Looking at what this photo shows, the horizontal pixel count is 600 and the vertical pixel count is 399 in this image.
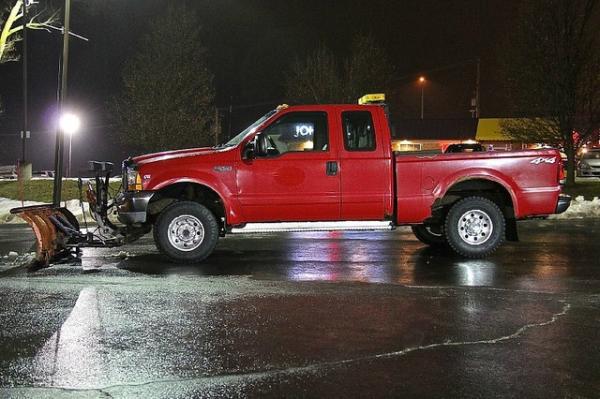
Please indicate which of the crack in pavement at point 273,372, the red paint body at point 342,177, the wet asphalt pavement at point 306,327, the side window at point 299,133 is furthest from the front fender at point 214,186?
the crack in pavement at point 273,372

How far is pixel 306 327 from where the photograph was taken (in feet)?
18.0

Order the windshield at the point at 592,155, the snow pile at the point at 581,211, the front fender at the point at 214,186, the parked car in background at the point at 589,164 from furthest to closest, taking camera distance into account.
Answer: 1. the windshield at the point at 592,155
2. the parked car in background at the point at 589,164
3. the snow pile at the point at 581,211
4. the front fender at the point at 214,186

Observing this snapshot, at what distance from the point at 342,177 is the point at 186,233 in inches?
91.2

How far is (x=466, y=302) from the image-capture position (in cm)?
640

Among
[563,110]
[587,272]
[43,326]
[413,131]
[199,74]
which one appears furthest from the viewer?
[413,131]

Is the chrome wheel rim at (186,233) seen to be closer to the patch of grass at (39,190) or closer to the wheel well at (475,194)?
the wheel well at (475,194)

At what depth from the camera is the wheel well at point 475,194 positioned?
29.4 feet

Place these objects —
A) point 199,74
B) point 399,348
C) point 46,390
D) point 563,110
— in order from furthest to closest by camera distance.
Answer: point 199,74 < point 563,110 < point 399,348 < point 46,390

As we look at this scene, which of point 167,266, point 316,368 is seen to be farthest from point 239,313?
point 167,266

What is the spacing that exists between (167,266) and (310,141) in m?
2.63

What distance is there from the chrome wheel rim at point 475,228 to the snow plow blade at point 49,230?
18.0 ft

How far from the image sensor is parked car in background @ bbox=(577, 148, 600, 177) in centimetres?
3008

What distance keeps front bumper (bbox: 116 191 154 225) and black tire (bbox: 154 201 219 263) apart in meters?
0.25

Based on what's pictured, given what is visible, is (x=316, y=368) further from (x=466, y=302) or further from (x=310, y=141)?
(x=310, y=141)
